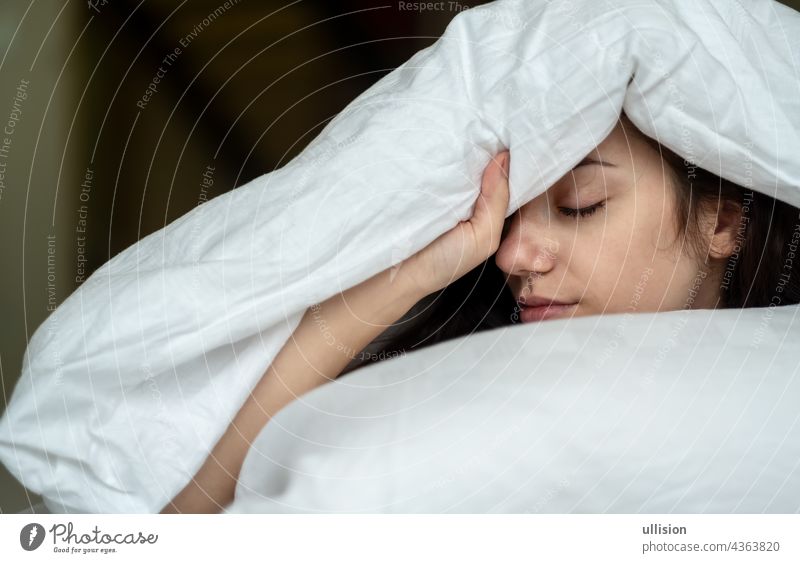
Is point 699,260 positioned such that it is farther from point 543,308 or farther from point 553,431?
point 553,431

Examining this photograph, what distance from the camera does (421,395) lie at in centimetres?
49

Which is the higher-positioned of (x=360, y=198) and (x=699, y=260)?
(x=360, y=198)

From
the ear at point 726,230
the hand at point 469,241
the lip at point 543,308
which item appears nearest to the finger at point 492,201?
the hand at point 469,241

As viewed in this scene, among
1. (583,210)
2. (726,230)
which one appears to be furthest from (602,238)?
(726,230)

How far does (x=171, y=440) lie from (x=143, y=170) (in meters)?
0.54

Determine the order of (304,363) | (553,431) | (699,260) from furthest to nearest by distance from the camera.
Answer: (699,260) → (304,363) → (553,431)

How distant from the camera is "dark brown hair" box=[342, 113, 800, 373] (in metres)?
0.67

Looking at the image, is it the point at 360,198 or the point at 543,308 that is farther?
the point at 543,308

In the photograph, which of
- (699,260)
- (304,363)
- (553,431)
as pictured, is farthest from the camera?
(699,260)

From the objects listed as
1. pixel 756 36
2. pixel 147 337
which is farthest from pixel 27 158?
pixel 756 36

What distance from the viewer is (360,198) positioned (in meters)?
0.54

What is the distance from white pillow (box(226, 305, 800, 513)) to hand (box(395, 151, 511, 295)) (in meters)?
0.08

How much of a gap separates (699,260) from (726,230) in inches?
1.4
